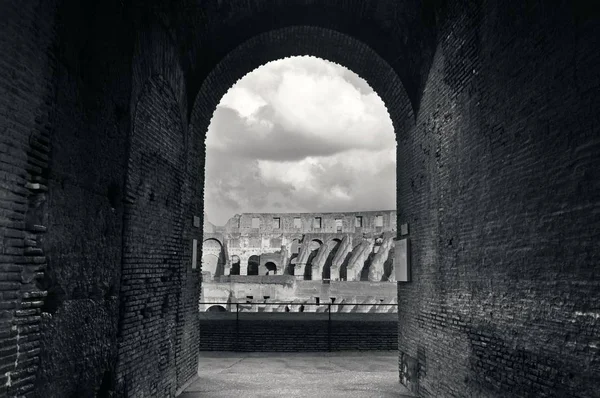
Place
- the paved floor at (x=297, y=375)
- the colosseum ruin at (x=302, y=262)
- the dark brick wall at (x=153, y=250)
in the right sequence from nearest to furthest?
the dark brick wall at (x=153, y=250) < the paved floor at (x=297, y=375) < the colosseum ruin at (x=302, y=262)

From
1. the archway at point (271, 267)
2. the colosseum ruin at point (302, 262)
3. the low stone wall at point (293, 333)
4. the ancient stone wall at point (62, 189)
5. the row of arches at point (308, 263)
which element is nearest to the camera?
the ancient stone wall at point (62, 189)

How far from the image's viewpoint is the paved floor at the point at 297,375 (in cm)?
834

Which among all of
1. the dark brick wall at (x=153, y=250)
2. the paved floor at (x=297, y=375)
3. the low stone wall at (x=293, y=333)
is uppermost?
the dark brick wall at (x=153, y=250)

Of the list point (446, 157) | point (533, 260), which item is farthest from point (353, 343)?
point (533, 260)

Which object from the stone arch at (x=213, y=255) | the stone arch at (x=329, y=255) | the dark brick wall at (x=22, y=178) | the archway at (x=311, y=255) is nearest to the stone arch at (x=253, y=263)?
the stone arch at (x=213, y=255)

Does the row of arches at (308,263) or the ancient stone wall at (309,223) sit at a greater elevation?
the ancient stone wall at (309,223)

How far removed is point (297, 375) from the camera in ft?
32.0

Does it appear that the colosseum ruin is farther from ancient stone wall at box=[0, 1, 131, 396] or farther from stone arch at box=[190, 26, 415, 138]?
ancient stone wall at box=[0, 1, 131, 396]

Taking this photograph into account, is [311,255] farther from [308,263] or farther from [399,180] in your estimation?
[399,180]

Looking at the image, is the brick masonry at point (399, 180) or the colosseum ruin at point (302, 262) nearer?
the brick masonry at point (399, 180)

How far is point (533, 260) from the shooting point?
466cm

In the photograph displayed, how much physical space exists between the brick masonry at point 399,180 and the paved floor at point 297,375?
583mm

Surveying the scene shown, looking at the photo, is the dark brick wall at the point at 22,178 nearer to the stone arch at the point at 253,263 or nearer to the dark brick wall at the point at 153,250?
the dark brick wall at the point at 153,250

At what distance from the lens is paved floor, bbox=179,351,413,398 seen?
27.4 feet
